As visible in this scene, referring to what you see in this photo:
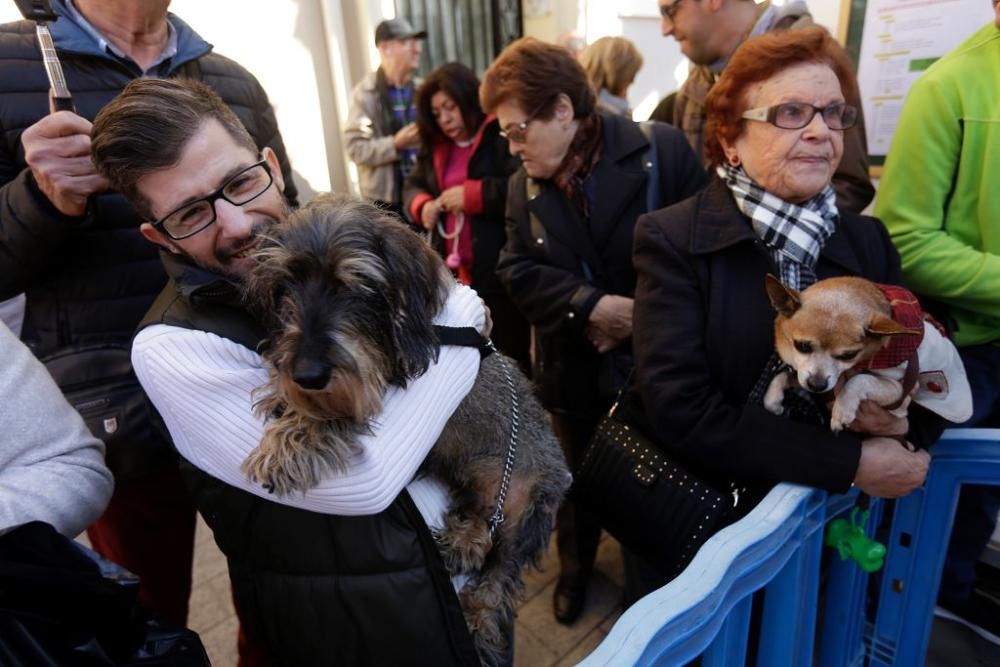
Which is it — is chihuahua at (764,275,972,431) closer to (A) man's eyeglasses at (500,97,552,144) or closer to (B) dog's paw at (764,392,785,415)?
(B) dog's paw at (764,392,785,415)

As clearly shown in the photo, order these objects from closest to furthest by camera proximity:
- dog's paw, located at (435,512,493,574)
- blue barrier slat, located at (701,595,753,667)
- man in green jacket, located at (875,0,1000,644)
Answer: blue barrier slat, located at (701,595,753,667), dog's paw, located at (435,512,493,574), man in green jacket, located at (875,0,1000,644)

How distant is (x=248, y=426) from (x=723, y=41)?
9.44 ft

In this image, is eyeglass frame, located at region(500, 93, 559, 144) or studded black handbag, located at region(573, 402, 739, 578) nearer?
studded black handbag, located at region(573, 402, 739, 578)

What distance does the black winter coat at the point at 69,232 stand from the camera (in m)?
1.63

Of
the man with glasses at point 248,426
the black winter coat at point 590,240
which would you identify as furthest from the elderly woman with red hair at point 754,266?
the man with glasses at point 248,426

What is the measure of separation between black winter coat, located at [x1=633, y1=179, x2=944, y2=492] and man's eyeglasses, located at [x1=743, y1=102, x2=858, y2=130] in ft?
0.86

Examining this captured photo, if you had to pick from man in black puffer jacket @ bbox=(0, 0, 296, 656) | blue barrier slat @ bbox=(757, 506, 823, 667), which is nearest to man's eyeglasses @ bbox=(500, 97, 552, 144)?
man in black puffer jacket @ bbox=(0, 0, 296, 656)

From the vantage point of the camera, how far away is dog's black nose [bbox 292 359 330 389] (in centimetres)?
124

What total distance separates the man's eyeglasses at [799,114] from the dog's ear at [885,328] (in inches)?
24.3

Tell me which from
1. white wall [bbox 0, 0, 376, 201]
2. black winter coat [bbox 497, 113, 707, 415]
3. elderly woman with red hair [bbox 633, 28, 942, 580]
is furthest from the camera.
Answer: white wall [bbox 0, 0, 376, 201]

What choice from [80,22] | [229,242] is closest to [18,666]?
[229,242]

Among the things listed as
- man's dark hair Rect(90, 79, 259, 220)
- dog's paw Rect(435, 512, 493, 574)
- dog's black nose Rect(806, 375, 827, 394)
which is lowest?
dog's paw Rect(435, 512, 493, 574)

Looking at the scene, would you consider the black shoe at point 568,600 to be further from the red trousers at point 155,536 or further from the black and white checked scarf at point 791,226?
the black and white checked scarf at point 791,226

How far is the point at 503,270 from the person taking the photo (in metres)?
2.82
